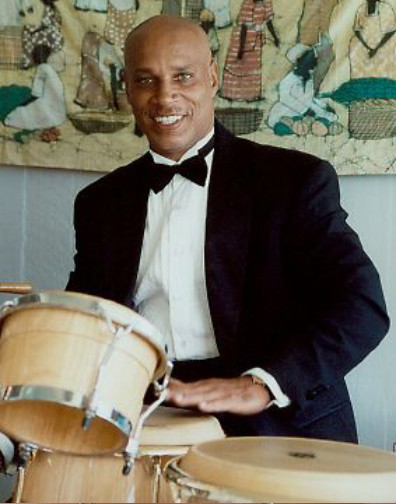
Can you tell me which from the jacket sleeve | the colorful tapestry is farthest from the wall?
the jacket sleeve

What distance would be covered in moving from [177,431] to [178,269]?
2.09 ft

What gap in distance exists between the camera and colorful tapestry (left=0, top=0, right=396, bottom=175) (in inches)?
106

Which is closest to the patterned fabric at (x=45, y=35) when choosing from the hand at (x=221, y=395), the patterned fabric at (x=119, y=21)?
the patterned fabric at (x=119, y=21)

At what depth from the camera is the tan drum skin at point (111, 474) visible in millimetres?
1819

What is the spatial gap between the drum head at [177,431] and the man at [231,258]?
139 millimetres

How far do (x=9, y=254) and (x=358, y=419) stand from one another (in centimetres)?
111

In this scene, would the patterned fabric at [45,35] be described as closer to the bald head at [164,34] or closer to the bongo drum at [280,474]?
the bald head at [164,34]

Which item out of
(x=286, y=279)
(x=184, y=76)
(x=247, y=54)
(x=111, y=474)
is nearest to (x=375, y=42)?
(x=247, y=54)

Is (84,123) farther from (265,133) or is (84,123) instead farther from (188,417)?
(188,417)

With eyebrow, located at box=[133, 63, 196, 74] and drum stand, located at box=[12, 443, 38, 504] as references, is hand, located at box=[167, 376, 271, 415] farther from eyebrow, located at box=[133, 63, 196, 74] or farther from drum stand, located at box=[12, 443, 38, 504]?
eyebrow, located at box=[133, 63, 196, 74]

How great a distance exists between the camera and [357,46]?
268 cm

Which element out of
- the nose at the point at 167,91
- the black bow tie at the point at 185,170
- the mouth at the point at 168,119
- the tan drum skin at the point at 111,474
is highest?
the nose at the point at 167,91

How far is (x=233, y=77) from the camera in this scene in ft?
9.20

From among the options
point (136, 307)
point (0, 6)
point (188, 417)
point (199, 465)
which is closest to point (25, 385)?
point (199, 465)
